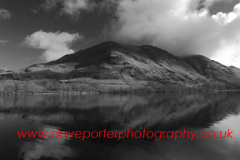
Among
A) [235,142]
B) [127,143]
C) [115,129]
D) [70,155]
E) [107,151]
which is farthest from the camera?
[115,129]

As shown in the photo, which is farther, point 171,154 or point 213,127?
point 213,127

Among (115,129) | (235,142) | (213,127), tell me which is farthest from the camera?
(213,127)

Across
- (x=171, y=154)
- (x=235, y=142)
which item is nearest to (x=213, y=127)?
(x=235, y=142)

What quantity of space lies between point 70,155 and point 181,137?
28437mm

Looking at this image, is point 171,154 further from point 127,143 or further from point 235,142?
point 235,142

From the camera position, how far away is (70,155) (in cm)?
3228

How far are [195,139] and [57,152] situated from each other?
32.6 m

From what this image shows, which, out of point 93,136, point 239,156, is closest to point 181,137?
point 239,156

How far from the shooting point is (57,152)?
3369 centimetres

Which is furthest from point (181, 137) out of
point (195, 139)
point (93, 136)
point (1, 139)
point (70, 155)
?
point (1, 139)

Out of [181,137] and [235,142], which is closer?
[235,142]

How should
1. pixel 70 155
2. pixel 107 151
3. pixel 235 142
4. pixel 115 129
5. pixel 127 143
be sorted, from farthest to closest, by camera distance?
pixel 115 129 < pixel 235 142 < pixel 127 143 < pixel 107 151 < pixel 70 155

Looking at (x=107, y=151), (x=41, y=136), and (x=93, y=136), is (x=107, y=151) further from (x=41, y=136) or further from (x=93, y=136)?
(x=41, y=136)

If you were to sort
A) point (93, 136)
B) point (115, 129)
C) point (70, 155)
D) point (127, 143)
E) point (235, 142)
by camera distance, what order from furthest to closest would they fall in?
1. point (115, 129)
2. point (93, 136)
3. point (235, 142)
4. point (127, 143)
5. point (70, 155)
